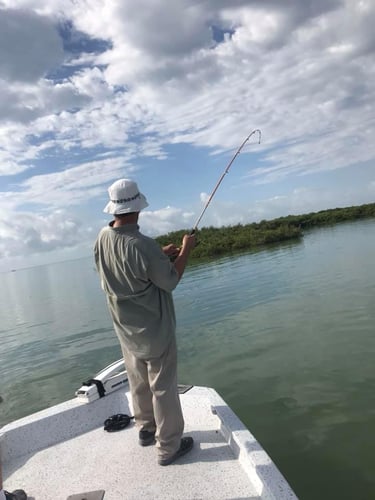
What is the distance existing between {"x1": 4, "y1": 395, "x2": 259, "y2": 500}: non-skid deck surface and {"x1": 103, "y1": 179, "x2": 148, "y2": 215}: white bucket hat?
1953mm

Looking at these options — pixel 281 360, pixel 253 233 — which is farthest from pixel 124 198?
pixel 253 233

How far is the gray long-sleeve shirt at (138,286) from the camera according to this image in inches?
111

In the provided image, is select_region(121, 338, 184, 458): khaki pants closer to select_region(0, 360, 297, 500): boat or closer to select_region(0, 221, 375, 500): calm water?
select_region(0, 360, 297, 500): boat

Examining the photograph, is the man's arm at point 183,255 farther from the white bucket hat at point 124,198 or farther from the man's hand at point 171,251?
the white bucket hat at point 124,198

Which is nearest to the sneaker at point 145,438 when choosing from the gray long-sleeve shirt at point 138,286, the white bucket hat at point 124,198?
the gray long-sleeve shirt at point 138,286

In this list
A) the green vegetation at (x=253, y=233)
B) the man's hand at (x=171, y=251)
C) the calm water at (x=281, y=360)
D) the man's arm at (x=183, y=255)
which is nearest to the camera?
the man's arm at (x=183, y=255)

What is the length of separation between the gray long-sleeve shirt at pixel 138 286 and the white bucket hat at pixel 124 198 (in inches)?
4.9

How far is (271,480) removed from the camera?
2588mm

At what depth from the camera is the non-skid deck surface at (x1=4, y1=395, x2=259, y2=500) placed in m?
2.82

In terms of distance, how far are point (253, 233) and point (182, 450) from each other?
37847mm

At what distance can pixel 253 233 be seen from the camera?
132ft

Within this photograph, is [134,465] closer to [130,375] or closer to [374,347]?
[130,375]

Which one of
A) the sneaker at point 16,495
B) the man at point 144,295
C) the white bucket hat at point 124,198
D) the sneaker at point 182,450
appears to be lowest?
the sneaker at point 182,450

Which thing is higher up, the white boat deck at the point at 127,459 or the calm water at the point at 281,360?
the white boat deck at the point at 127,459
